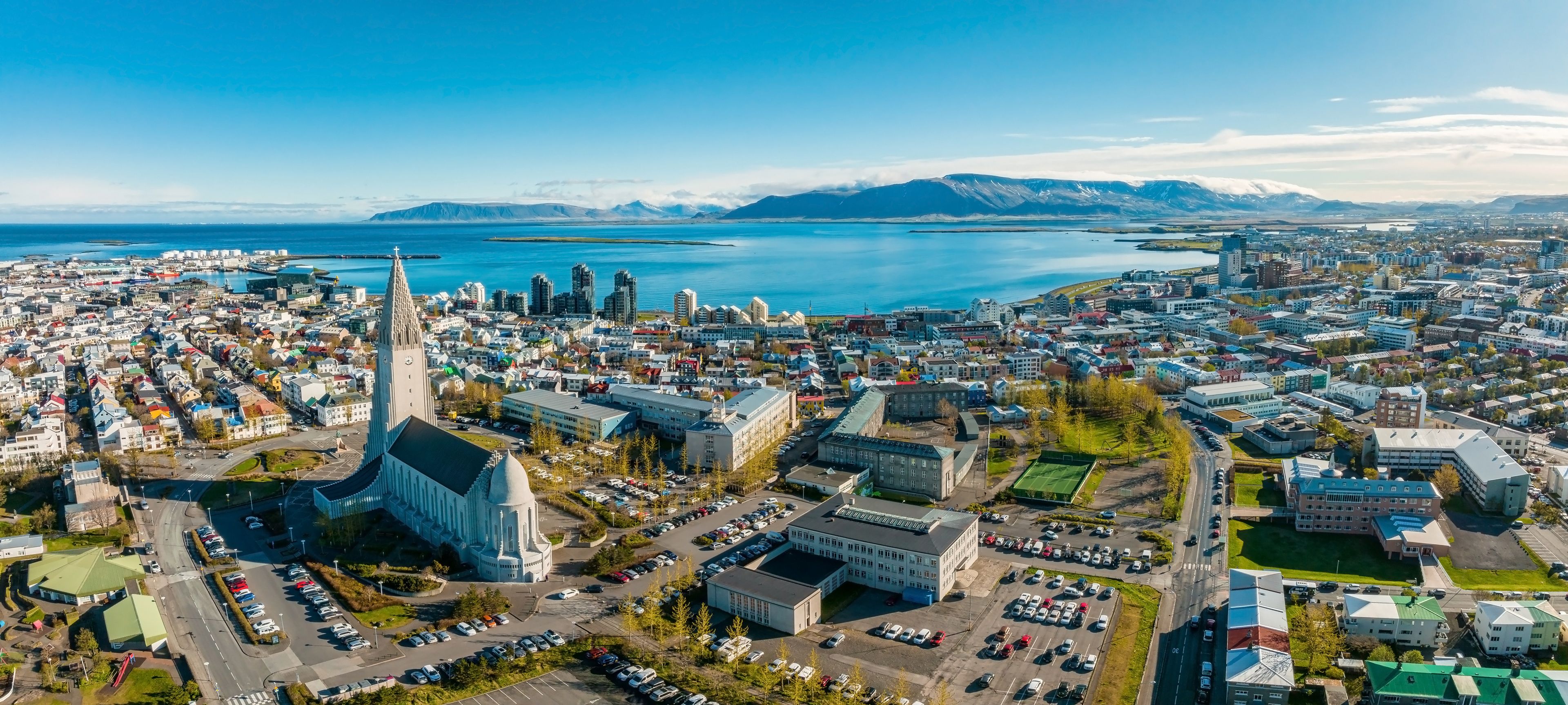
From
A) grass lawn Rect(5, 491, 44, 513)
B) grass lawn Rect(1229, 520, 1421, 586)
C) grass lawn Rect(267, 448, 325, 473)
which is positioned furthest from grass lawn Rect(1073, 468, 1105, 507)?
grass lawn Rect(5, 491, 44, 513)

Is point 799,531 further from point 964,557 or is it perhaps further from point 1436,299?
point 1436,299

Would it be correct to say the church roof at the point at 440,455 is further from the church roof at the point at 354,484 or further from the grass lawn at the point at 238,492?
the grass lawn at the point at 238,492

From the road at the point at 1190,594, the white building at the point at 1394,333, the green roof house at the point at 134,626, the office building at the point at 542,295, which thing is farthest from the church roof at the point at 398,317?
the white building at the point at 1394,333

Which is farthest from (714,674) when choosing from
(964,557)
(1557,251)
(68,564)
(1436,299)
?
(1557,251)

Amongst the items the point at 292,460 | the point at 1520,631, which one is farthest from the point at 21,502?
the point at 1520,631

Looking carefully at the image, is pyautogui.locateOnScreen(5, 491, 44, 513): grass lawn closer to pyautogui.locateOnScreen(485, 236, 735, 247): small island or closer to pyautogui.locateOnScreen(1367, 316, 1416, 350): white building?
pyautogui.locateOnScreen(1367, 316, 1416, 350): white building

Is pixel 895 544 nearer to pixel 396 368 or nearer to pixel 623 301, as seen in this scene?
pixel 396 368
